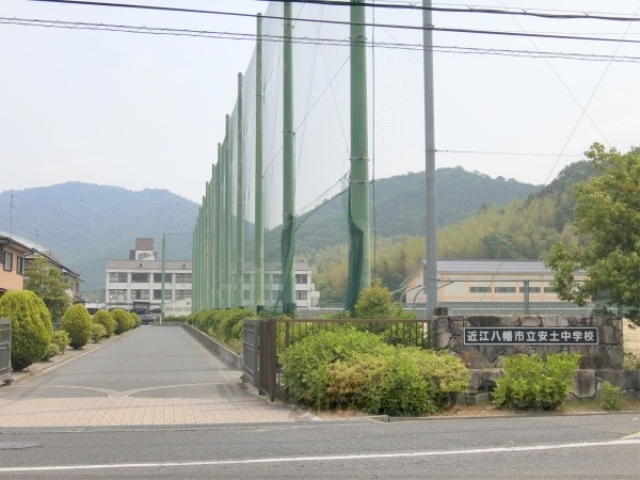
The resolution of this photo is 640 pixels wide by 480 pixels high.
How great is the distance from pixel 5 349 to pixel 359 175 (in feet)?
30.3

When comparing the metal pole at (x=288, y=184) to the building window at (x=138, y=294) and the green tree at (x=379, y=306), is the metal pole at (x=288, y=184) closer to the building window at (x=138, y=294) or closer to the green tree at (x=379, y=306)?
the green tree at (x=379, y=306)

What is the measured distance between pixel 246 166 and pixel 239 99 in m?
5.75

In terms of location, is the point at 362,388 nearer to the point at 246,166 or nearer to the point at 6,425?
the point at 6,425

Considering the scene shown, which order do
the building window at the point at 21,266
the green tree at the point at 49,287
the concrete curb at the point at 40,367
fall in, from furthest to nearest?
1. the building window at the point at 21,266
2. the green tree at the point at 49,287
3. the concrete curb at the point at 40,367

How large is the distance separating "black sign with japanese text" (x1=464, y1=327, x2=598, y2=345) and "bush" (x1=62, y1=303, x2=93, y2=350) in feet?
88.4

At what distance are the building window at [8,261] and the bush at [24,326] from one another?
2434cm

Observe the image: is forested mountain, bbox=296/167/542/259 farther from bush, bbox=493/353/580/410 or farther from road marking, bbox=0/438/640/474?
road marking, bbox=0/438/640/474

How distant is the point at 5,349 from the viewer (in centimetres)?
1908

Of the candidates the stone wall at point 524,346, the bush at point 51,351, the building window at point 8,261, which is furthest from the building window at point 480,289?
the building window at point 8,261

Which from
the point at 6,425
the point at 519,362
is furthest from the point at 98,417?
the point at 519,362

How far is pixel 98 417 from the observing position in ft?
43.0

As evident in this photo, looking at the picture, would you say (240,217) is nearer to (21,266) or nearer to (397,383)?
(21,266)

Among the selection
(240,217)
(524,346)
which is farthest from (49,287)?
(524,346)

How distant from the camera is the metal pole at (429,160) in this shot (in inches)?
603
